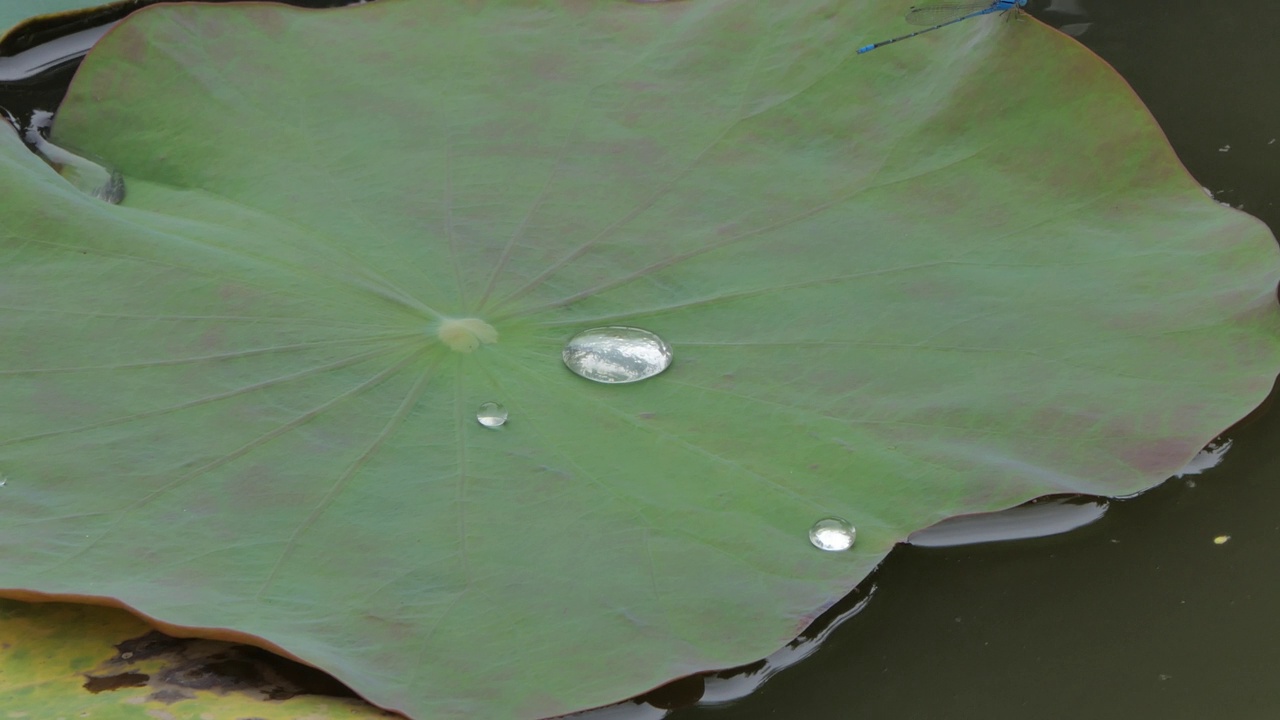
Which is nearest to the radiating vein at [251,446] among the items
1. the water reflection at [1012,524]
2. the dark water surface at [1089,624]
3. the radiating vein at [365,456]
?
the radiating vein at [365,456]

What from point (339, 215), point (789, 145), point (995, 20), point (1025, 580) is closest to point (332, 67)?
point (339, 215)

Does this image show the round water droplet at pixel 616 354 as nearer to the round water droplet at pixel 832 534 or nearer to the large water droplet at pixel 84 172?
the round water droplet at pixel 832 534

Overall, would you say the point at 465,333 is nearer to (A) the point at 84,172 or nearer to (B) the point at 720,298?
(B) the point at 720,298

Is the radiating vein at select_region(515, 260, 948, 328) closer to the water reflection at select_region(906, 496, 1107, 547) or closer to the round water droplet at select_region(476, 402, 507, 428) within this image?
the round water droplet at select_region(476, 402, 507, 428)

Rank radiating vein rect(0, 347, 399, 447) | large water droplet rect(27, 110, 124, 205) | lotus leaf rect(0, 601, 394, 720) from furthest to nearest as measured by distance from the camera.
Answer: large water droplet rect(27, 110, 124, 205) → radiating vein rect(0, 347, 399, 447) → lotus leaf rect(0, 601, 394, 720)

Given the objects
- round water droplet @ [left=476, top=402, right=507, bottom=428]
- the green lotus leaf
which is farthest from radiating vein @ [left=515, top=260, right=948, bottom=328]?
round water droplet @ [left=476, top=402, right=507, bottom=428]

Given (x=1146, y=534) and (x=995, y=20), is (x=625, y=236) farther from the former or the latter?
(x=1146, y=534)
